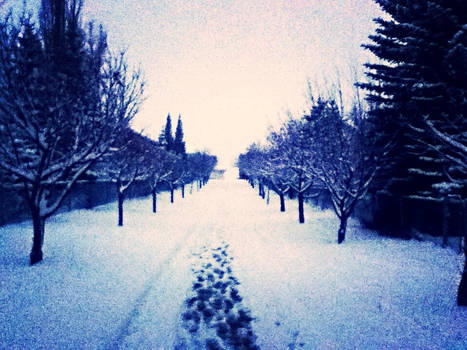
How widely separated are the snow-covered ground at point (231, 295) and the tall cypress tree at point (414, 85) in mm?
2967

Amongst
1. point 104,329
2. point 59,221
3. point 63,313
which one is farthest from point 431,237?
point 59,221

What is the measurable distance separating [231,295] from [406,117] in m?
8.37

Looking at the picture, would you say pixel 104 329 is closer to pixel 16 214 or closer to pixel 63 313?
pixel 63 313

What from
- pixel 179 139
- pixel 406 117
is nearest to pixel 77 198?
pixel 406 117

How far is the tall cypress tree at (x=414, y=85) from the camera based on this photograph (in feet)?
23.5

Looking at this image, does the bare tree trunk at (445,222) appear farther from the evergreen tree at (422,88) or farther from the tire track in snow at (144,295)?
the tire track in snow at (144,295)

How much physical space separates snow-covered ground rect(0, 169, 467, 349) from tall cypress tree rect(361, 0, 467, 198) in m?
2.97

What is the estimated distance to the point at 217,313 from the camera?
4.32 m

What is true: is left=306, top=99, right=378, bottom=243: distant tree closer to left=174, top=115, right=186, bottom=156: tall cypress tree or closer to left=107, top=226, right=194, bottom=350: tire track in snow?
left=107, top=226, right=194, bottom=350: tire track in snow

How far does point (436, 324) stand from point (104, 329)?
17.6 feet

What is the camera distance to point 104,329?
366cm

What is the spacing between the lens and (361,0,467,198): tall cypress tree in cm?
715

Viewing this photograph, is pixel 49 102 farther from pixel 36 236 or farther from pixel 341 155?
pixel 341 155

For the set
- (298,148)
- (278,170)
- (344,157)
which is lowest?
(278,170)
